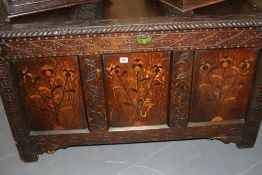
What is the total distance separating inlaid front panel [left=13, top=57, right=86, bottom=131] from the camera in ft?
5.62

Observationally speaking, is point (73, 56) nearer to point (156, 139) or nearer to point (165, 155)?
point (156, 139)

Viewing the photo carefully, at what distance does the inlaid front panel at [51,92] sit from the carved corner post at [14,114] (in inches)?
1.5

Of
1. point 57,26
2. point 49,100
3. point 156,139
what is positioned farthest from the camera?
point 156,139

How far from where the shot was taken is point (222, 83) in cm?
186

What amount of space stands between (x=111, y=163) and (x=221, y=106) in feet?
2.32

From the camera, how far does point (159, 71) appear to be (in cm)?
178

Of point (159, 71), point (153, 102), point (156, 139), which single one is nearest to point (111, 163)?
point (156, 139)

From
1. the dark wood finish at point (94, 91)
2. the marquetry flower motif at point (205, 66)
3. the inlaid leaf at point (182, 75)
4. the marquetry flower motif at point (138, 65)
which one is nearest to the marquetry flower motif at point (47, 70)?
the dark wood finish at point (94, 91)

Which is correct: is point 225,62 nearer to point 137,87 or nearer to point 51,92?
point 137,87

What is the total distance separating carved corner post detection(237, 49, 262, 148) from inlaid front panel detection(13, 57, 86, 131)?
897mm

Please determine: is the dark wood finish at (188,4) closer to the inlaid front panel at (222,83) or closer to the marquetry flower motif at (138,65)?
the inlaid front panel at (222,83)

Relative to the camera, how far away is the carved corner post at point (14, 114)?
1.72 metres

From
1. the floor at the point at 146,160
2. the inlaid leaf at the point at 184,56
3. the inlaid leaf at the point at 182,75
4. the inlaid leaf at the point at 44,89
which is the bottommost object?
the floor at the point at 146,160

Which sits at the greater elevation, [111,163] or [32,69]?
[32,69]
